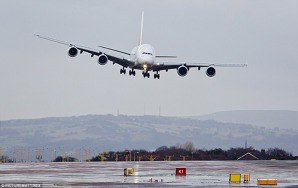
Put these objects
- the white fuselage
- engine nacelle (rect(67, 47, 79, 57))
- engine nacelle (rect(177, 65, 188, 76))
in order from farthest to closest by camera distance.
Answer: engine nacelle (rect(177, 65, 188, 76)), the white fuselage, engine nacelle (rect(67, 47, 79, 57))

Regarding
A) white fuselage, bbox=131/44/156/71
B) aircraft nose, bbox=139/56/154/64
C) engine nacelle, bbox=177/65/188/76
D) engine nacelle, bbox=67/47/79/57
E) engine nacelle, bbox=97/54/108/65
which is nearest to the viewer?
engine nacelle, bbox=67/47/79/57

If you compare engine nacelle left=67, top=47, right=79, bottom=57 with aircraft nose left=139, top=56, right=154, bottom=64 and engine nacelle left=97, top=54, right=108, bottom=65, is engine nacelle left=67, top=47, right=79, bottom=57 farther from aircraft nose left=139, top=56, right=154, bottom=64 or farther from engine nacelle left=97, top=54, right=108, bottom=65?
aircraft nose left=139, top=56, right=154, bottom=64

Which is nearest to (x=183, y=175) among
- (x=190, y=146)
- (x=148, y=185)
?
(x=148, y=185)

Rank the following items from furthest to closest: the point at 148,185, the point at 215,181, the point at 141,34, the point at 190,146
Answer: the point at 190,146
the point at 141,34
the point at 215,181
the point at 148,185

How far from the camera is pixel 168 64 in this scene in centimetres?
Result: 9488

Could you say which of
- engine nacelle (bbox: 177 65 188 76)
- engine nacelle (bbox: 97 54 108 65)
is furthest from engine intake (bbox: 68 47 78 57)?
engine nacelle (bbox: 177 65 188 76)

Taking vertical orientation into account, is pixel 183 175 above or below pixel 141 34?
below

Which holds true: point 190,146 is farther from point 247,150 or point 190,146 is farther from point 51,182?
point 51,182

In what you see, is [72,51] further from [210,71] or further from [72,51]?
[210,71]

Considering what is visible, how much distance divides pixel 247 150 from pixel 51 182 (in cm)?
8925

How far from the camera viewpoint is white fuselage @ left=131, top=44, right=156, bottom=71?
91.4m

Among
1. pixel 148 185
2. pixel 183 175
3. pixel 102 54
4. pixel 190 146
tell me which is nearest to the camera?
pixel 148 185

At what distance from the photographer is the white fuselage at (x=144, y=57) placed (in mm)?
91375

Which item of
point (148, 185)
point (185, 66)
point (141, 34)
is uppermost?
point (141, 34)
